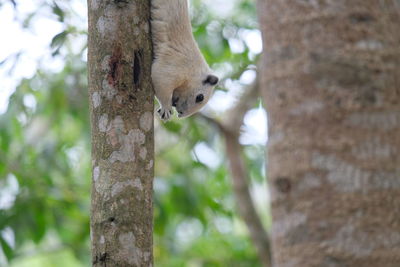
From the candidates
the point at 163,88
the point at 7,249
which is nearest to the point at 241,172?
the point at 7,249

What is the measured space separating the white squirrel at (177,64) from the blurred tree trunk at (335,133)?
93cm

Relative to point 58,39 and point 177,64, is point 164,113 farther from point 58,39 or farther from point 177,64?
point 58,39

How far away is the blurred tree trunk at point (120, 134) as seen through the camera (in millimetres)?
2570

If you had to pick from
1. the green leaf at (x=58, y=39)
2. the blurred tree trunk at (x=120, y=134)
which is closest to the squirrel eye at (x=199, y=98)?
the green leaf at (x=58, y=39)

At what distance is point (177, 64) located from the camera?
11.8ft

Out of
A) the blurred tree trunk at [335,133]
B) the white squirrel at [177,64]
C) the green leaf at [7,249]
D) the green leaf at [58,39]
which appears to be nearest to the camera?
the blurred tree trunk at [335,133]

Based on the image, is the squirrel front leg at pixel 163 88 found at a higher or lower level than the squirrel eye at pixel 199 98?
higher

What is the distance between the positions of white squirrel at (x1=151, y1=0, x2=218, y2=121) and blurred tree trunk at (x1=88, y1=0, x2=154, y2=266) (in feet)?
1.18

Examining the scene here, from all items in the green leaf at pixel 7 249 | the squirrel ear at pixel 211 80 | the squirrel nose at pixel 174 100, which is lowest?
the green leaf at pixel 7 249

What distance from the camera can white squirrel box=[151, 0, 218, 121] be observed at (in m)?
3.33

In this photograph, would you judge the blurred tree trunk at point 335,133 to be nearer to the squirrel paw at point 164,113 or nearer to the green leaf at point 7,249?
the squirrel paw at point 164,113

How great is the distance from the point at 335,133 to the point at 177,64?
149 centimetres

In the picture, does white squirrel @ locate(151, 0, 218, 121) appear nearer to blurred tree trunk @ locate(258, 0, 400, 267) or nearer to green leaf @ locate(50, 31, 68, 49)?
green leaf @ locate(50, 31, 68, 49)

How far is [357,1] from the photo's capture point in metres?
2.38
